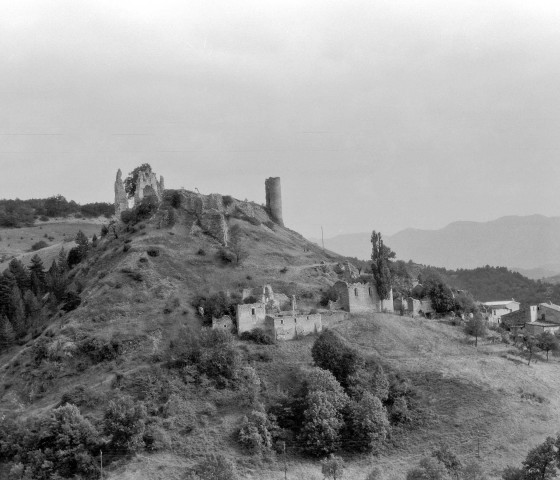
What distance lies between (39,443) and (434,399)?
21254 millimetres

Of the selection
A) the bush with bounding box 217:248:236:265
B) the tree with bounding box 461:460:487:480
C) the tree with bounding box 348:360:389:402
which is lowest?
the tree with bounding box 461:460:487:480

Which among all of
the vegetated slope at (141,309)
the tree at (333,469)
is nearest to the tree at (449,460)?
the tree at (333,469)

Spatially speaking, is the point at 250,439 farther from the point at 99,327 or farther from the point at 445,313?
the point at 445,313

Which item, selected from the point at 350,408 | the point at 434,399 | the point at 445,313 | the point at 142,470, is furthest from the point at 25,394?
the point at 445,313

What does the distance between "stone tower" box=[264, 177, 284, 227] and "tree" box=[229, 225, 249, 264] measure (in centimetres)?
1103

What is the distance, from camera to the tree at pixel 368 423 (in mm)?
38469

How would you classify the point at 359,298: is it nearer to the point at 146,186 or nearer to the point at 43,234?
the point at 146,186

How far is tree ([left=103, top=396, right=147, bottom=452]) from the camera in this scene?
120ft

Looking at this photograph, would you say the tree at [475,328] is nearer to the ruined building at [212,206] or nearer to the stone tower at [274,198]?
the ruined building at [212,206]

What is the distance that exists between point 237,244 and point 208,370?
863 inches

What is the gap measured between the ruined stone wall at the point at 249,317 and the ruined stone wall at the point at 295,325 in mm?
740

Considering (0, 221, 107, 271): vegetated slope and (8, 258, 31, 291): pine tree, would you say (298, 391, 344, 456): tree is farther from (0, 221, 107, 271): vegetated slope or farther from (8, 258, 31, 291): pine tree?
(0, 221, 107, 271): vegetated slope

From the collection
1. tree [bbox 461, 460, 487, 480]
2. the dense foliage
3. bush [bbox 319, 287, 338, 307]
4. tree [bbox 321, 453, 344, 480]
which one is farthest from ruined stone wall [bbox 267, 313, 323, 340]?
the dense foliage

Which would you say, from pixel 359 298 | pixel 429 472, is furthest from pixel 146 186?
pixel 429 472
